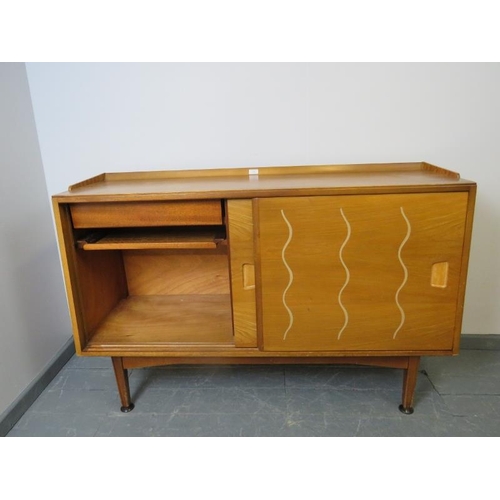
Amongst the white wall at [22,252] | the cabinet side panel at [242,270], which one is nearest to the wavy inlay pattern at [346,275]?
the cabinet side panel at [242,270]

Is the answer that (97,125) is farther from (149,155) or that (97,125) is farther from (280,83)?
(280,83)

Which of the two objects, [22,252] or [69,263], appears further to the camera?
[22,252]

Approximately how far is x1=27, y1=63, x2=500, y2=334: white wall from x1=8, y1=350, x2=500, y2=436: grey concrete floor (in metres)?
0.60

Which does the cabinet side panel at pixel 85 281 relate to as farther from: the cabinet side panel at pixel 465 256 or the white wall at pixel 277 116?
the cabinet side panel at pixel 465 256

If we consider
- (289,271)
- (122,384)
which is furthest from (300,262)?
(122,384)

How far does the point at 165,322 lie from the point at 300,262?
64 centimetres

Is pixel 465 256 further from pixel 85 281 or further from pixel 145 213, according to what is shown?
pixel 85 281

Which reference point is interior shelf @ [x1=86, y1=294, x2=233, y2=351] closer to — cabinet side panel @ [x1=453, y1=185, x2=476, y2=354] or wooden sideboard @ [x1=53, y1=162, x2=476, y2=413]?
wooden sideboard @ [x1=53, y1=162, x2=476, y2=413]

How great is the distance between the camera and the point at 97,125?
5.75 feet

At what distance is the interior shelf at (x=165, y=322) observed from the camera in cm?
145

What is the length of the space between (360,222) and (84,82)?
4.38 ft

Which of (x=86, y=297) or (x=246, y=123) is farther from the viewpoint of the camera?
(x=246, y=123)

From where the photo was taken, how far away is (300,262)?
128cm

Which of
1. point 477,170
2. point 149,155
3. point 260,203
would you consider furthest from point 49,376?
point 477,170
